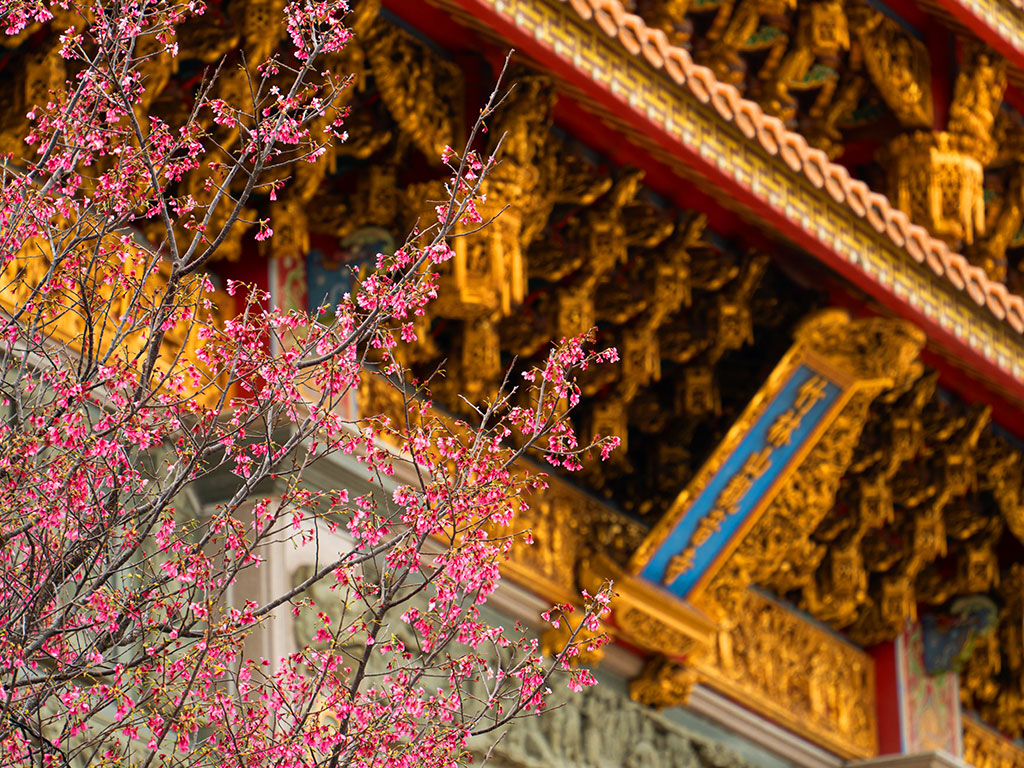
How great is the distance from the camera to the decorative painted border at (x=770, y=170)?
7199mm

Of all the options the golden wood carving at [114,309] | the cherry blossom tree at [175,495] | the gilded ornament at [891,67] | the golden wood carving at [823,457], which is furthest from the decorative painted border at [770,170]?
the cherry blossom tree at [175,495]

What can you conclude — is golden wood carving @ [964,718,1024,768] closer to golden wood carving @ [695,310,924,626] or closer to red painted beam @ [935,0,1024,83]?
golden wood carving @ [695,310,924,626]

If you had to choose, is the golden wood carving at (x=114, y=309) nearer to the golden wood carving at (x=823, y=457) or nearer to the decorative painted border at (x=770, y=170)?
the decorative painted border at (x=770, y=170)

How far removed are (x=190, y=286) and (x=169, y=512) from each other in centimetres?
46

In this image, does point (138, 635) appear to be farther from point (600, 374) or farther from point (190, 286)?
point (600, 374)

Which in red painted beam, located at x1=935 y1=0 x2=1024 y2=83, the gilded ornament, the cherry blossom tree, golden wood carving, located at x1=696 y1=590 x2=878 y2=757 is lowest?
the cherry blossom tree

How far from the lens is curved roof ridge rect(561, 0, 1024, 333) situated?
A: 7.38 m

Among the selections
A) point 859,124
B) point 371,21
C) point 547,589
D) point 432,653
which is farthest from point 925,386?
point 432,653

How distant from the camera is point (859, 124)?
370 inches

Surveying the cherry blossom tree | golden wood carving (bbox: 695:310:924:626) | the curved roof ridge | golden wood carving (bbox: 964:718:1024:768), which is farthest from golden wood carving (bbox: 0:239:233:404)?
golden wood carving (bbox: 964:718:1024:768)

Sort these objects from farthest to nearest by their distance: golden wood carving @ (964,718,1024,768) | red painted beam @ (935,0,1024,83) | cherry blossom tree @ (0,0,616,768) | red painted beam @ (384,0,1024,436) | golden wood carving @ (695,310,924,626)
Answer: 1. golden wood carving @ (964,718,1024,768)
2. red painted beam @ (935,0,1024,83)
3. golden wood carving @ (695,310,924,626)
4. red painted beam @ (384,0,1024,436)
5. cherry blossom tree @ (0,0,616,768)

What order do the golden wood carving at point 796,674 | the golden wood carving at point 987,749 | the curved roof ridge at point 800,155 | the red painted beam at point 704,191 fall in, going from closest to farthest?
1. the red painted beam at point 704,191
2. the curved roof ridge at point 800,155
3. the golden wood carving at point 796,674
4. the golden wood carving at point 987,749

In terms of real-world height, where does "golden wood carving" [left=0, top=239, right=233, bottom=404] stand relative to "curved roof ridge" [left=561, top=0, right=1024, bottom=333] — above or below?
below

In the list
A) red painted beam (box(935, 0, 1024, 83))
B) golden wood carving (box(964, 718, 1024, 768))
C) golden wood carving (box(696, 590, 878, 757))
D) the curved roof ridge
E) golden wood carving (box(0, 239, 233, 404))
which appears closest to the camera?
golden wood carving (box(0, 239, 233, 404))
